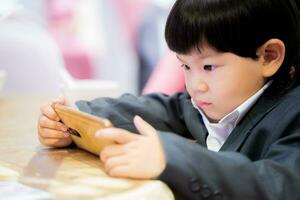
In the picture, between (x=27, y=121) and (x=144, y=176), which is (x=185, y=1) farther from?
(x=27, y=121)

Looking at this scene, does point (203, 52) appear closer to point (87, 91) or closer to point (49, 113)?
point (49, 113)

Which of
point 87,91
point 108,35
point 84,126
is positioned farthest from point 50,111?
point 108,35

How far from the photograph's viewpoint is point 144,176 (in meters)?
0.65

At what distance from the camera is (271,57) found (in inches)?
35.8

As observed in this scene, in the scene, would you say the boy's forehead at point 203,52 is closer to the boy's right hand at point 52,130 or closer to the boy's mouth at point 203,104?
the boy's mouth at point 203,104

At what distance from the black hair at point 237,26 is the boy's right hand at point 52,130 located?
22cm

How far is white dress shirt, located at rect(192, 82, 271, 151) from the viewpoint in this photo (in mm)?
889

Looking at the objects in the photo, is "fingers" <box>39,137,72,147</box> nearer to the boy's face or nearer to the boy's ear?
the boy's face

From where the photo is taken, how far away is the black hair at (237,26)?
0.85 meters

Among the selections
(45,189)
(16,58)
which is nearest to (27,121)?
(45,189)

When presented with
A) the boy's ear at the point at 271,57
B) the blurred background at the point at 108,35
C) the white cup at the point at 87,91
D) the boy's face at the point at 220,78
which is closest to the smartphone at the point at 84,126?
the boy's face at the point at 220,78

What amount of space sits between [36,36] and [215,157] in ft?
5.20

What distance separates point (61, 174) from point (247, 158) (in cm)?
24

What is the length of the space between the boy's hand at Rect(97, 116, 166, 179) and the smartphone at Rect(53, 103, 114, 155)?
0.05 ft
